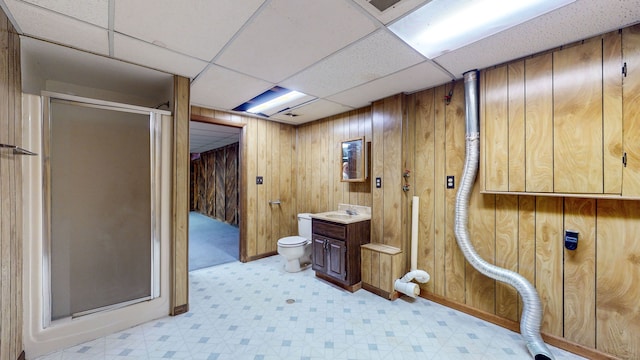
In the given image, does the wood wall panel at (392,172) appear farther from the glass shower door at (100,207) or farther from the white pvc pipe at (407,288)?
the glass shower door at (100,207)

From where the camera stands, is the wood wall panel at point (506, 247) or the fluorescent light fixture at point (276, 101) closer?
the wood wall panel at point (506, 247)

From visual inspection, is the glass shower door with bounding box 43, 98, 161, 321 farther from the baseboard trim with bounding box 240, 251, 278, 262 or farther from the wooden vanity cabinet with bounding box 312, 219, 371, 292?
the wooden vanity cabinet with bounding box 312, 219, 371, 292

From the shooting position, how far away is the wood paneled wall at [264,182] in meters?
3.72

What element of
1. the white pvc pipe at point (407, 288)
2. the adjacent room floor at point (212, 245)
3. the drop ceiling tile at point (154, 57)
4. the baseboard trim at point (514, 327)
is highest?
the drop ceiling tile at point (154, 57)

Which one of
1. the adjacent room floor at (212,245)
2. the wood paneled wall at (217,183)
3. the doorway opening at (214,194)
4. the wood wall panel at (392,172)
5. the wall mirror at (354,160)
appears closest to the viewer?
the wood wall panel at (392,172)

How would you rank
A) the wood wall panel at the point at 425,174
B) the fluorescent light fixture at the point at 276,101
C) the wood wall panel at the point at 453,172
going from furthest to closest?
the fluorescent light fixture at the point at 276,101 < the wood wall panel at the point at 425,174 < the wood wall panel at the point at 453,172

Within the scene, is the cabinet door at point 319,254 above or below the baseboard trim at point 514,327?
above

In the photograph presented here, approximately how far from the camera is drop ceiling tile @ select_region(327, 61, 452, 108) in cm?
A: 218

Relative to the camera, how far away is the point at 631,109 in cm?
154

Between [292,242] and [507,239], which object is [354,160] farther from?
[507,239]

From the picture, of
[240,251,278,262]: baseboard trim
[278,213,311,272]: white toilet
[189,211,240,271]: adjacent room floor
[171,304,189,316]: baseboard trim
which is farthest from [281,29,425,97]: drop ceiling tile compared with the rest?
[189,211,240,271]: adjacent room floor

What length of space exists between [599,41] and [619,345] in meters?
2.07

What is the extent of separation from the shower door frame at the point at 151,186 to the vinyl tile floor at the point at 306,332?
0.27m

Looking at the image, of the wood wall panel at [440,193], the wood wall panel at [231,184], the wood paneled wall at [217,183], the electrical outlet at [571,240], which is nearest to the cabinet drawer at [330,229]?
the wood wall panel at [440,193]
